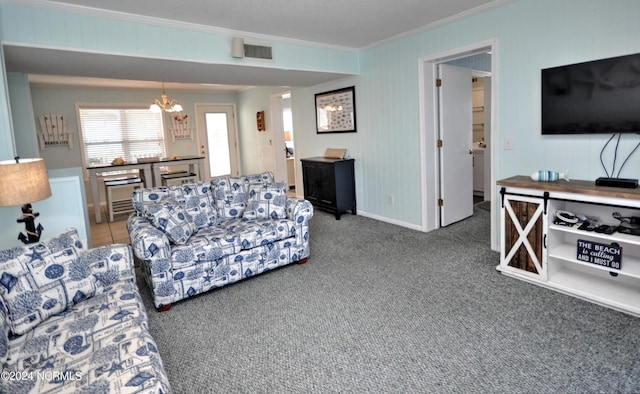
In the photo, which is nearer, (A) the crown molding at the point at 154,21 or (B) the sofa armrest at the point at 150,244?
(B) the sofa armrest at the point at 150,244

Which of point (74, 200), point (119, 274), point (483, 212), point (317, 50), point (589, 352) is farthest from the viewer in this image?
point (483, 212)

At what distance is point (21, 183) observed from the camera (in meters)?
2.20

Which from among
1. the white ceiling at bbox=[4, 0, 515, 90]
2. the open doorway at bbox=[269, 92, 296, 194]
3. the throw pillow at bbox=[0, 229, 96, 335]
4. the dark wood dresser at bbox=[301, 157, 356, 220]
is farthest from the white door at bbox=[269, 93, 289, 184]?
the throw pillow at bbox=[0, 229, 96, 335]

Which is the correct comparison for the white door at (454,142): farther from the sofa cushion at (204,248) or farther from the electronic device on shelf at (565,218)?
the sofa cushion at (204,248)

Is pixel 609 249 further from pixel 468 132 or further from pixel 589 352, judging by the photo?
pixel 468 132

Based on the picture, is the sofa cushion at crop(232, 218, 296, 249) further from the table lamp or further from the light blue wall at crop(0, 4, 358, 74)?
the light blue wall at crop(0, 4, 358, 74)

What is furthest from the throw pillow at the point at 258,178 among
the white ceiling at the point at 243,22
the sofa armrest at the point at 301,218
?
the white ceiling at the point at 243,22

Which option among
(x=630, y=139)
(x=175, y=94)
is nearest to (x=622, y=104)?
(x=630, y=139)

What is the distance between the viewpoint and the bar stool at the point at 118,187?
5953 mm

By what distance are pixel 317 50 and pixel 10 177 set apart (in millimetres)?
3438

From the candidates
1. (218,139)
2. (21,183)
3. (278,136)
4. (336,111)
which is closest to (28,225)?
(21,183)

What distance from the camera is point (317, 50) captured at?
4551 millimetres

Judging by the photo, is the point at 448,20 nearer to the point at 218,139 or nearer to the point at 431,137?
the point at 431,137

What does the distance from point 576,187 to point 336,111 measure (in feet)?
11.6
